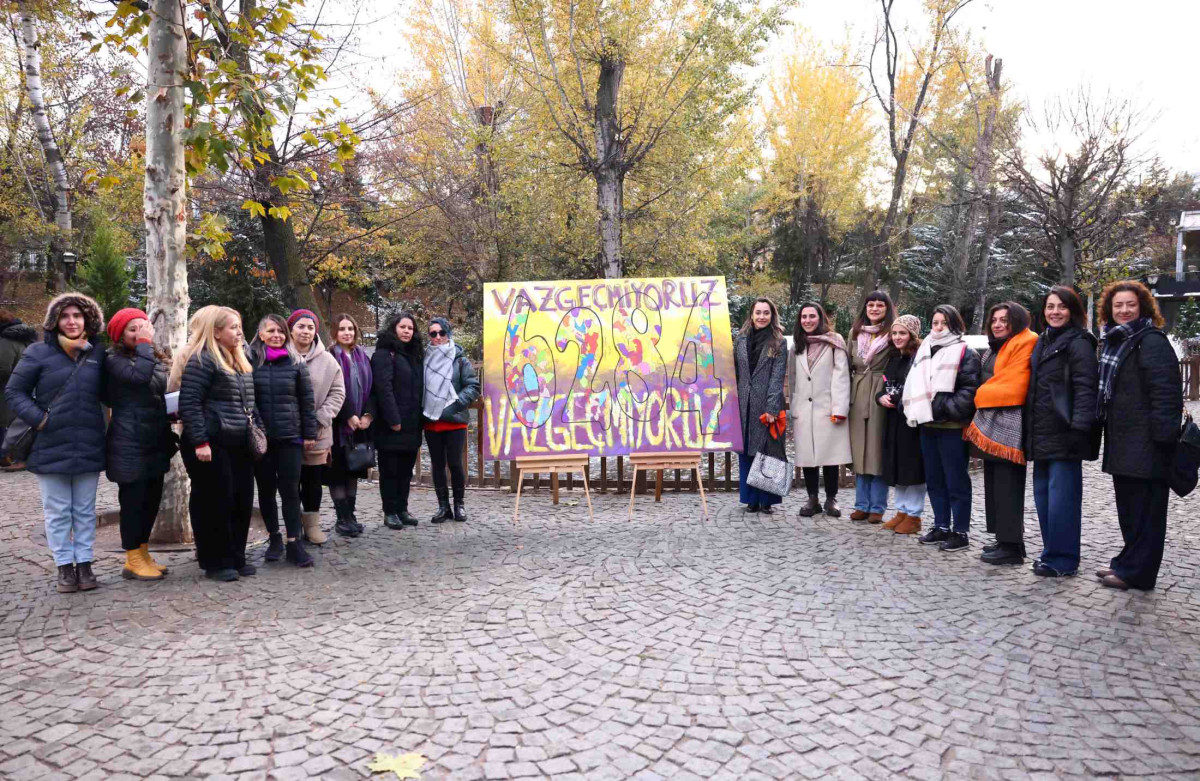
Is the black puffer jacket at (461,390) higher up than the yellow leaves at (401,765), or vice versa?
the black puffer jacket at (461,390)

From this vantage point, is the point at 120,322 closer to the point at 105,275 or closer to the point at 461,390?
the point at 461,390

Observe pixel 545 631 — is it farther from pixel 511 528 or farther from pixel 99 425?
pixel 99 425

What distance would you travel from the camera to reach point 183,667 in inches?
135

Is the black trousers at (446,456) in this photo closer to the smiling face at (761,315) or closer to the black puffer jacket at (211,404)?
the black puffer jacket at (211,404)

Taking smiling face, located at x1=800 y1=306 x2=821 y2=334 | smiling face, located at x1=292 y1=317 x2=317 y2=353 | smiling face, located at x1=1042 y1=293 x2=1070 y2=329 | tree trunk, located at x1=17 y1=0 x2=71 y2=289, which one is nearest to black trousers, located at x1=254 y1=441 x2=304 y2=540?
smiling face, located at x1=292 y1=317 x2=317 y2=353

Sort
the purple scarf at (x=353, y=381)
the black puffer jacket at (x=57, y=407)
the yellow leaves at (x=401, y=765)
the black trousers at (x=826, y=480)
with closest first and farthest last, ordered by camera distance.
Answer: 1. the yellow leaves at (x=401, y=765)
2. the black puffer jacket at (x=57, y=407)
3. the purple scarf at (x=353, y=381)
4. the black trousers at (x=826, y=480)

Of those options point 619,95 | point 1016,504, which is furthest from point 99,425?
point 619,95

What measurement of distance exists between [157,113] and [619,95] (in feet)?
23.1

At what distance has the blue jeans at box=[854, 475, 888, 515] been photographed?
6.12m

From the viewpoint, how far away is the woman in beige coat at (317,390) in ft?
17.6

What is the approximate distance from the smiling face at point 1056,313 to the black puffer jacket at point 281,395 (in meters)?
5.17

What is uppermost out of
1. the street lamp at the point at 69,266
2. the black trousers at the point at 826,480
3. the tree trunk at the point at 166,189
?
the street lamp at the point at 69,266

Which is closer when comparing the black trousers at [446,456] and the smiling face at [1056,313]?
the smiling face at [1056,313]

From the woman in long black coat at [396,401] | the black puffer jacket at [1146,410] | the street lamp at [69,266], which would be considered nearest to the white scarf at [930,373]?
the black puffer jacket at [1146,410]
